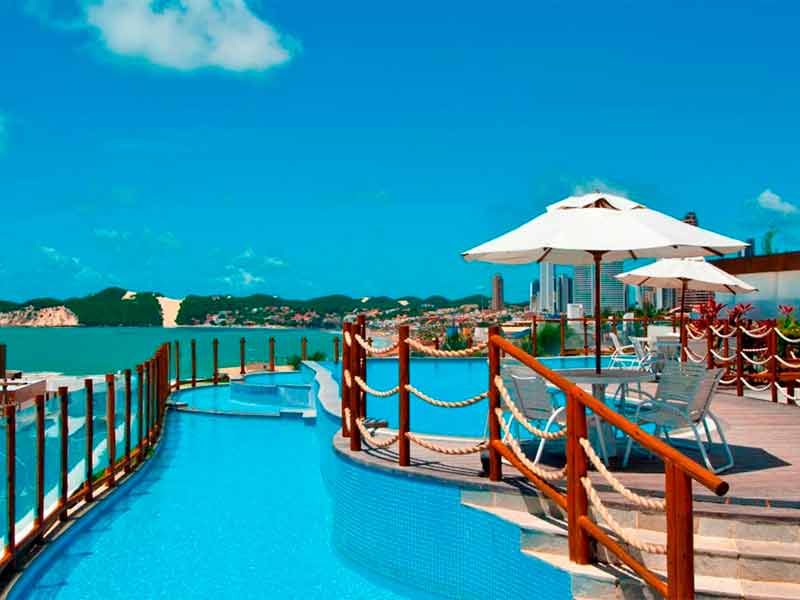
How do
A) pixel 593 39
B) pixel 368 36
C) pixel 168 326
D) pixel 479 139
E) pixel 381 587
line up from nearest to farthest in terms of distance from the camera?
pixel 381 587
pixel 593 39
pixel 368 36
pixel 479 139
pixel 168 326

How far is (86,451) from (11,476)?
7.86 ft

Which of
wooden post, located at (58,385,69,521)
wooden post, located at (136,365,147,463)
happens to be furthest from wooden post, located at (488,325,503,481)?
wooden post, located at (136,365,147,463)

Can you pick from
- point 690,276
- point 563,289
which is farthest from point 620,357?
point 563,289

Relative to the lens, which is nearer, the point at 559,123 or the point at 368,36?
the point at 368,36

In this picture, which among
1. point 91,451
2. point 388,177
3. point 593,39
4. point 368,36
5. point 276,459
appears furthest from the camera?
point 388,177

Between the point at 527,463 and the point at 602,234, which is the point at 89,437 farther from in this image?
the point at 602,234

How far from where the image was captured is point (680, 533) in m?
3.52

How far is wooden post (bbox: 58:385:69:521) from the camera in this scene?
23.6 feet

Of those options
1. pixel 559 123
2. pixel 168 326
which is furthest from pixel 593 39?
pixel 168 326

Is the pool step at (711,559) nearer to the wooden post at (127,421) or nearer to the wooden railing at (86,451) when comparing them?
the wooden railing at (86,451)

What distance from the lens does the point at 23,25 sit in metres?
82.4

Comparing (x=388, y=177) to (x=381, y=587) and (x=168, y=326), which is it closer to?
(x=168, y=326)

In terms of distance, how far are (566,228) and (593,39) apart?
4541cm

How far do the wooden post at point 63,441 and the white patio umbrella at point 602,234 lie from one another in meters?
3.78
